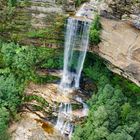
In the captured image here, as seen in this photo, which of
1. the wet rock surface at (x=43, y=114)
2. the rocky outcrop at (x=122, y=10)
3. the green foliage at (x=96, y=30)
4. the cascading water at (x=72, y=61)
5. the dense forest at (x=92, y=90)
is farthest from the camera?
the cascading water at (x=72, y=61)

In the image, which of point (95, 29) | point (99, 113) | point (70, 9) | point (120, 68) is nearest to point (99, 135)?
point (99, 113)

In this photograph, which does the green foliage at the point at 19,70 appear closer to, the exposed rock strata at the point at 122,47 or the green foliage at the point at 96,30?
the green foliage at the point at 96,30

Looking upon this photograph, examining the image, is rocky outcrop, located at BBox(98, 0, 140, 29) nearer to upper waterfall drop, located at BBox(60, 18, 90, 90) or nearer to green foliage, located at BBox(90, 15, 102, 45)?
green foliage, located at BBox(90, 15, 102, 45)

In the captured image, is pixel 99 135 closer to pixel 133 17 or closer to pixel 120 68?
pixel 120 68

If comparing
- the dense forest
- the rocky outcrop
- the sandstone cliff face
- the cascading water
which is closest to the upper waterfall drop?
the cascading water

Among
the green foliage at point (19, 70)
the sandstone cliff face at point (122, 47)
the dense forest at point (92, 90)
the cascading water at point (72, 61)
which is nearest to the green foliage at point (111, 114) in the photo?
the dense forest at point (92, 90)

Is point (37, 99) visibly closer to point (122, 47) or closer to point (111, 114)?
point (111, 114)
